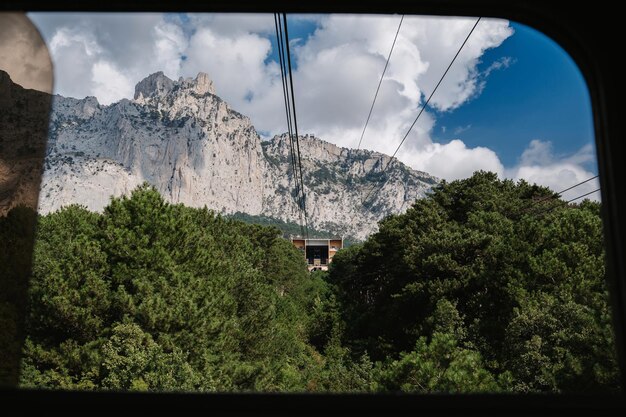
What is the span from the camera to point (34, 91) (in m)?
5.58

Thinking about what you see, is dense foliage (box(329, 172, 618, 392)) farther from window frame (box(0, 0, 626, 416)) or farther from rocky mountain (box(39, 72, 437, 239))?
rocky mountain (box(39, 72, 437, 239))

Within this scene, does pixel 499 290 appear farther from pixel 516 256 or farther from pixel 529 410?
pixel 529 410

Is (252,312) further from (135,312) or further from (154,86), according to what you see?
(154,86)

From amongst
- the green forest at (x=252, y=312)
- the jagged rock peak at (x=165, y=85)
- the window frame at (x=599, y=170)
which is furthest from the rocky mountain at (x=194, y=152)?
the window frame at (x=599, y=170)

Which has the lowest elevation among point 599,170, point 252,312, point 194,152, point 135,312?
point 252,312

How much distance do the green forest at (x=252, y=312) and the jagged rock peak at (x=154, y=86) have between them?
182 meters

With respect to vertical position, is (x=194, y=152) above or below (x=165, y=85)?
below

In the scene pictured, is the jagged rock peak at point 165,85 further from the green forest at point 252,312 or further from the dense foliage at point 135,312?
the dense foliage at point 135,312

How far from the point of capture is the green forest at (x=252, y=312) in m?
10.1

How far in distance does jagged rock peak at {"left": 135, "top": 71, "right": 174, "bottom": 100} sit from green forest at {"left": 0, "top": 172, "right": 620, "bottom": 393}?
7169 inches

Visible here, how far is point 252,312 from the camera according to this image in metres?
18.8

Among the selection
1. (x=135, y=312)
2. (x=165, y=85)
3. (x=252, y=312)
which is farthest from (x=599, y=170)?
(x=165, y=85)

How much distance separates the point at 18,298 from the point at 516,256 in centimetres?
1555

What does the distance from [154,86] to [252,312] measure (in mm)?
193663
